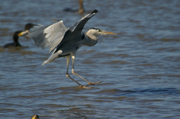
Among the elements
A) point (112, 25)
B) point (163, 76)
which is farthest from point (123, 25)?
point (163, 76)

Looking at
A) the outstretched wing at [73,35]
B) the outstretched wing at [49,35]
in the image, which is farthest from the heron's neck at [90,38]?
the outstretched wing at [49,35]

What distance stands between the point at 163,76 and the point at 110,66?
1443 mm

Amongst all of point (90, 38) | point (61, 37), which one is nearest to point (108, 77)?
point (90, 38)

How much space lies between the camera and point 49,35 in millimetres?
6707

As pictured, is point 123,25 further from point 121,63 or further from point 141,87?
point 141,87

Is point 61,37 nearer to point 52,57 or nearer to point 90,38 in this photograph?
point 52,57

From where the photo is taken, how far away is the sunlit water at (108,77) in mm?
6039

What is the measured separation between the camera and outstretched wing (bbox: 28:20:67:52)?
21.8ft

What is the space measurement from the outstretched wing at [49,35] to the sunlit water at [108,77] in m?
0.91

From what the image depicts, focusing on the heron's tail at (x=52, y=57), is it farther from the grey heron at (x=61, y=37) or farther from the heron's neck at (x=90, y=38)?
the heron's neck at (x=90, y=38)

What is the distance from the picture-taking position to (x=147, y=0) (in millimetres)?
21141

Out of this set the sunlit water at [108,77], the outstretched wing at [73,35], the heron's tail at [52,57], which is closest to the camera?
the sunlit water at [108,77]

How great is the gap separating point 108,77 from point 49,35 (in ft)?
5.98

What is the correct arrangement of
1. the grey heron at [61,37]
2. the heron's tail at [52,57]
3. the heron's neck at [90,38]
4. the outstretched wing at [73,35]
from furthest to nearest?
1. the heron's neck at [90,38]
2. the heron's tail at [52,57]
3. the grey heron at [61,37]
4. the outstretched wing at [73,35]
